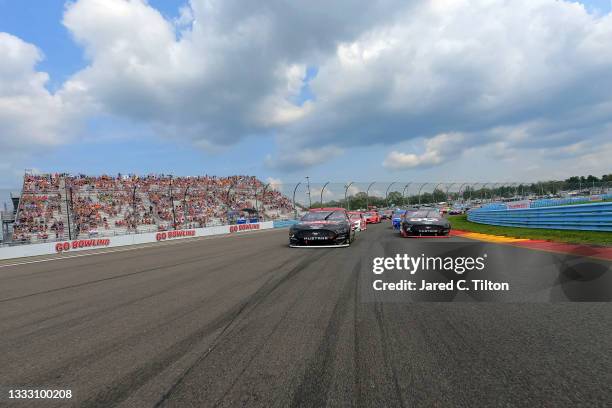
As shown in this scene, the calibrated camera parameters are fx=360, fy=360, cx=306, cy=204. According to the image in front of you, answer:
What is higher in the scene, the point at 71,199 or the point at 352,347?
the point at 71,199

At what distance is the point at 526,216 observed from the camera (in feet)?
59.6

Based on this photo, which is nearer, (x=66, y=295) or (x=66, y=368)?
(x=66, y=368)

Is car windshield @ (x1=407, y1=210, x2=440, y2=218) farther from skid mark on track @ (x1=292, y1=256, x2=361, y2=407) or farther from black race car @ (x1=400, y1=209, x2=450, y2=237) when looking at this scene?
skid mark on track @ (x1=292, y1=256, x2=361, y2=407)

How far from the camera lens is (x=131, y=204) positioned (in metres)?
29.1

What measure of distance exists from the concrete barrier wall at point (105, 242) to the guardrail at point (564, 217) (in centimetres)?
2038

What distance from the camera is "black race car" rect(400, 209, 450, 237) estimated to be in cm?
1338

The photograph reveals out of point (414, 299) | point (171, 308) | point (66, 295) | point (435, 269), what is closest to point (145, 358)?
point (171, 308)

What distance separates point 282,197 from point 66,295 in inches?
1305

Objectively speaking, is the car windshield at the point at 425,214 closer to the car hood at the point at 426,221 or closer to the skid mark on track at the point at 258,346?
the car hood at the point at 426,221

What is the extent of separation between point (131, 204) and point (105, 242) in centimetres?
891

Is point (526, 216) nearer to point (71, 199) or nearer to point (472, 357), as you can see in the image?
point (472, 357)

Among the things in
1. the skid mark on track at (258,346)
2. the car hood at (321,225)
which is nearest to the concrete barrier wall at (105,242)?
the car hood at (321,225)

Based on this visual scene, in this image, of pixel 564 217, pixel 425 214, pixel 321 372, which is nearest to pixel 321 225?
pixel 425 214

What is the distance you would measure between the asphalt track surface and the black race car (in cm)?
761
